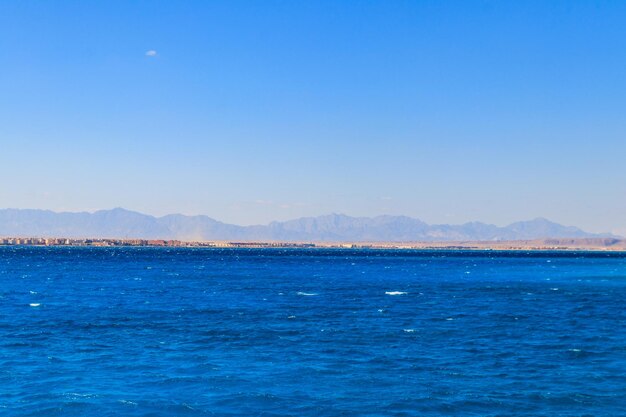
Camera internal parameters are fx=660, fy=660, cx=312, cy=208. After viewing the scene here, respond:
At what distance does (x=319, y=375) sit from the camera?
38.1 meters

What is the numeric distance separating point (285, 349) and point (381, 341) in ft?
26.3

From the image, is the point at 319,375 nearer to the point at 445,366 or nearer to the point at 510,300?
the point at 445,366

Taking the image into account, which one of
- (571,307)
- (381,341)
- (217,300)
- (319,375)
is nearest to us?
(319,375)

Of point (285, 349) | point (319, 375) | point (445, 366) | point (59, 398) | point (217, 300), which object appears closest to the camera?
point (59, 398)

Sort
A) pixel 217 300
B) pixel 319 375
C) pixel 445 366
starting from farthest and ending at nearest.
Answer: pixel 217 300 → pixel 445 366 → pixel 319 375

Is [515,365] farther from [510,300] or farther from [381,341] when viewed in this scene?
[510,300]

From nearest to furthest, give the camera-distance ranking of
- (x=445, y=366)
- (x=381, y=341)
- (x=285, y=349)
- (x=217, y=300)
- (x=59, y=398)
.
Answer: (x=59, y=398)
(x=445, y=366)
(x=285, y=349)
(x=381, y=341)
(x=217, y=300)

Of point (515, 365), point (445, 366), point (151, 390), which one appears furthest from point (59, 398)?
point (515, 365)

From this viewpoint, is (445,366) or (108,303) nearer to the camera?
(445,366)

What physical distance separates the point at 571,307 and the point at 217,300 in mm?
41547

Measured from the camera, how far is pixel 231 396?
33.5 metres

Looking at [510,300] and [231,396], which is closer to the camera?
[231,396]

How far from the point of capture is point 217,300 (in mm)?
81062

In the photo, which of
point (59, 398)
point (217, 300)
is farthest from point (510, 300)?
point (59, 398)
